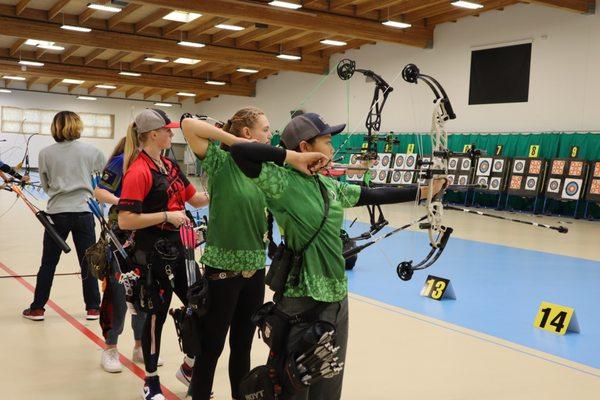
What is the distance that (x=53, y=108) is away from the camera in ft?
87.9

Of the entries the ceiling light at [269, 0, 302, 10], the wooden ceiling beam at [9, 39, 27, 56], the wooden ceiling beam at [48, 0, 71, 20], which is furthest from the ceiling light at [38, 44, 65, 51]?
the ceiling light at [269, 0, 302, 10]

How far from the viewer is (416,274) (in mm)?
6449

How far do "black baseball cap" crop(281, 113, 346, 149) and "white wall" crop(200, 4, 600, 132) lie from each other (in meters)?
11.9

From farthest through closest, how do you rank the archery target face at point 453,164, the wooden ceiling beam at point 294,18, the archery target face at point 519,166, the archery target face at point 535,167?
1. the archery target face at point 453,164
2. the archery target face at point 519,166
3. the archery target face at point 535,167
4. the wooden ceiling beam at point 294,18

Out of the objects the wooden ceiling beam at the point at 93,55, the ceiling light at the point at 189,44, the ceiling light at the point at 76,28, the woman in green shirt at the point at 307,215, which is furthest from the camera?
the wooden ceiling beam at the point at 93,55

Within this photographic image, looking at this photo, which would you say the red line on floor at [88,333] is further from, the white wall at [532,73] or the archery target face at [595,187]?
the white wall at [532,73]

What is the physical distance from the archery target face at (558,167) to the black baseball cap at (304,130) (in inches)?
479

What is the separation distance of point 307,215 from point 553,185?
12389mm

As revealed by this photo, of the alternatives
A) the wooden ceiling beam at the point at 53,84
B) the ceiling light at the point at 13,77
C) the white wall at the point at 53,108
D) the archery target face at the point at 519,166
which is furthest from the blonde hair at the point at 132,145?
the wooden ceiling beam at the point at 53,84

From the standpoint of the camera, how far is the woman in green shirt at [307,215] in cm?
192

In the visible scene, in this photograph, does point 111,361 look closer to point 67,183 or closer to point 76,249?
point 76,249

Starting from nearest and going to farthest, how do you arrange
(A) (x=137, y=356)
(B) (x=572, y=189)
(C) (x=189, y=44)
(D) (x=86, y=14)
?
(A) (x=137, y=356) → (B) (x=572, y=189) → (D) (x=86, y=14) → (C) (x=189, y=44)

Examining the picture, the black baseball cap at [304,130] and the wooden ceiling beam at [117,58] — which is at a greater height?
the wooden ceiling beam at [117,58]

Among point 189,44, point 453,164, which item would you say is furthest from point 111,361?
point 189,44
